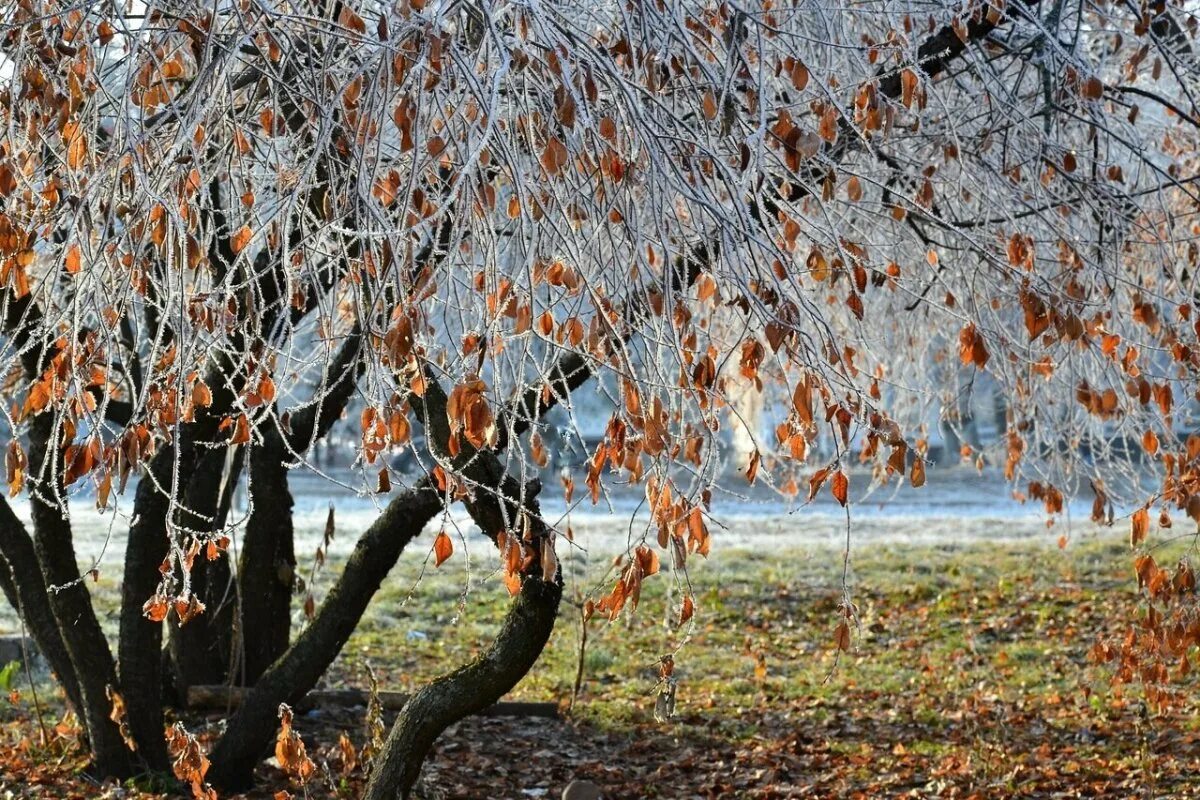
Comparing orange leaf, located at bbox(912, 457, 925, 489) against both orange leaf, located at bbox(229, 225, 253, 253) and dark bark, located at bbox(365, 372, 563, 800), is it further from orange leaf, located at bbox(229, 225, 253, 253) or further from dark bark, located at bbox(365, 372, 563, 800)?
orange leaf, located at bbox(229, 225, 253, 253)

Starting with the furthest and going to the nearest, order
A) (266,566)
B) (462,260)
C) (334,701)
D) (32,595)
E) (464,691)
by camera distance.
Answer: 1. (334,701)
2. (266,566)
3. (32,595)
4. (464,691)
5. (462,260)

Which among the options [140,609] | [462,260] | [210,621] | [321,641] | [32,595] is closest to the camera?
[462,260]

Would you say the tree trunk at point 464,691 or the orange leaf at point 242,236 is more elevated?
the orange leaf at point 242,236

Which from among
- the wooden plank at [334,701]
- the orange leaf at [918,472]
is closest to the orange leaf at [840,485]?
the orange leaf at [918,472]

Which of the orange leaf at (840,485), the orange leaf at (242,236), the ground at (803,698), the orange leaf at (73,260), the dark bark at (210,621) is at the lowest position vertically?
Answer: the ground at (803,698)

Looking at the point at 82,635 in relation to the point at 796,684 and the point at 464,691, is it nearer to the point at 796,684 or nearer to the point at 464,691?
the point at 464,691

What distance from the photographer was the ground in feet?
18.1

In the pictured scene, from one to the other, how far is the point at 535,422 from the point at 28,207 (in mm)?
1728

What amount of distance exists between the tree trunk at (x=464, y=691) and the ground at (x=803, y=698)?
19cm

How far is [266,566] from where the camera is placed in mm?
5723

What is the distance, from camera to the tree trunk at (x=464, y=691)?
398 centimetres

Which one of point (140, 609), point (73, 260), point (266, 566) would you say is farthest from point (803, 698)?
point (73, 260)

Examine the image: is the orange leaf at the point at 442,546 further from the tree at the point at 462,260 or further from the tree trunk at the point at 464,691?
the tree trunk at the point at 464,691

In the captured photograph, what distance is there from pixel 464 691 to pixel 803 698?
3.53m
